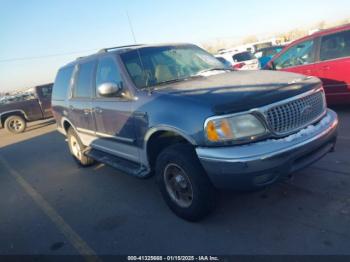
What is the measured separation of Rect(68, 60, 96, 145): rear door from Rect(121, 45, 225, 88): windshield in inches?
40.1

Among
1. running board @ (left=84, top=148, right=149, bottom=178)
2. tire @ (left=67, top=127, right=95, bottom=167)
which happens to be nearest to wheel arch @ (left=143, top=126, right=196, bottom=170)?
running board @ (left=84, top=148, right=149, bottom=178)

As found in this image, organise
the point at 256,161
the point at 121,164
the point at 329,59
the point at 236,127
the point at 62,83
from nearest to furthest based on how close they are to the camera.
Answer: the point at 256,161 → the point at 236,127 → the point at 121,164 → the point at 62,83 → the point at 329,59

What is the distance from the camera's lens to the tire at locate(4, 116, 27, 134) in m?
14.2

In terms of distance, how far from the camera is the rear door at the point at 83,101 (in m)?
5.07

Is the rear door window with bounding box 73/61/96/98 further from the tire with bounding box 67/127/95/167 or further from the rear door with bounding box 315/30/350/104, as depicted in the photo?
the rear door with bounding box 315/30/350/104

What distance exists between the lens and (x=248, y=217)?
350 cm

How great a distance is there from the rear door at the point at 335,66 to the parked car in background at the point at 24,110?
11.7 meters

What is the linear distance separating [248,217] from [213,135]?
1.14 metres

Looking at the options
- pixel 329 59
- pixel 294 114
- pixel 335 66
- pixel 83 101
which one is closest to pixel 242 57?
pixel 329 59

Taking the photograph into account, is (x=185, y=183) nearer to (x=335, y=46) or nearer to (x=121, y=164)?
(x=121, y=164)

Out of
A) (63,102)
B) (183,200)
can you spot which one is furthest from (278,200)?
(63,102)

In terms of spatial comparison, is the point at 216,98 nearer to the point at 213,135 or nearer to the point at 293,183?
the point at 213,135

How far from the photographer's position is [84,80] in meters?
5.30

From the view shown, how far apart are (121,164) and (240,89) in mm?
2101
